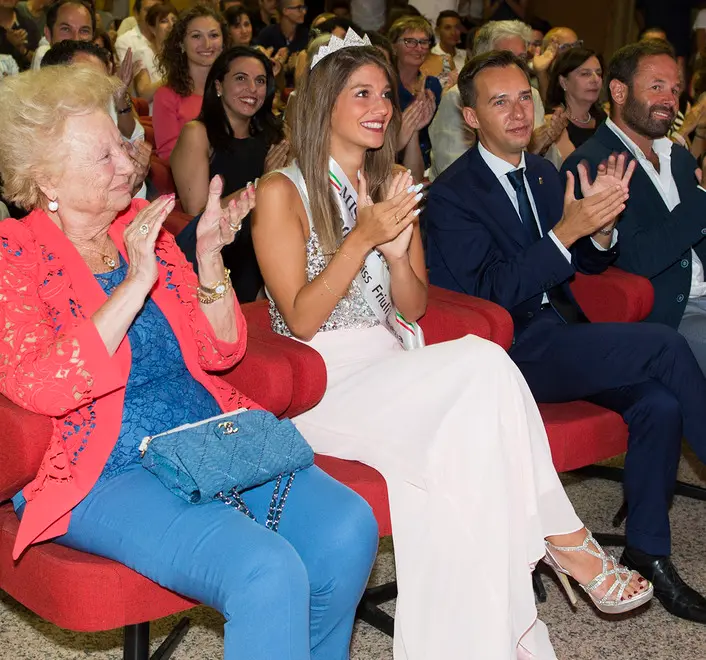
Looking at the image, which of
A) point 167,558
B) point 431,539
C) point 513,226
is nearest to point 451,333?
point 513,226

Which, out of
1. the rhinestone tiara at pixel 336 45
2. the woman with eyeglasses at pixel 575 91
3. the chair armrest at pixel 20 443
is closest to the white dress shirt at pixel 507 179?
the rhinestone tiara at pixel 336 45

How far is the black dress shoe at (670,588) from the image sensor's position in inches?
110

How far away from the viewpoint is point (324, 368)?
2510 mm

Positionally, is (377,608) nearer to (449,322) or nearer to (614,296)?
(449,322)

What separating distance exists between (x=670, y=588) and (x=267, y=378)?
4.04ft

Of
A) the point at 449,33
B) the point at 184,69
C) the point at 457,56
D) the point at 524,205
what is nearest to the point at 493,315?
the point at 524,205

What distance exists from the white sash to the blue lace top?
57 cm

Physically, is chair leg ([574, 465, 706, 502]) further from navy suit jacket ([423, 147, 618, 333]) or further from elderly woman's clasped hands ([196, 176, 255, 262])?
elderly woman's clasped hands ([196, 176, 255, 262])

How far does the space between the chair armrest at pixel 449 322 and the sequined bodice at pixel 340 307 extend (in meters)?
0.26

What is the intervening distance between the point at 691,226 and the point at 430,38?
11.4 ft

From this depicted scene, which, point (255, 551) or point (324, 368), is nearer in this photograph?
point (255, 551)

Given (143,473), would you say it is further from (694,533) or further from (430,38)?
(430,38)

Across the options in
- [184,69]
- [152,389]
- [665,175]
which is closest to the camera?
[152,389]

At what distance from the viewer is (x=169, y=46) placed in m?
5.25
